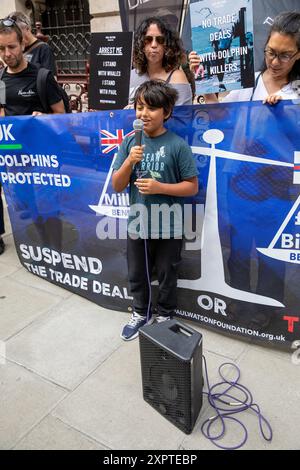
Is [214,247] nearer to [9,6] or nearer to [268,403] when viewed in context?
[268,403]

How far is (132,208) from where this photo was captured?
108 inches

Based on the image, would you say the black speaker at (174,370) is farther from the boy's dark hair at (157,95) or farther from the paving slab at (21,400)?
the boy's dark hair at (157,95)

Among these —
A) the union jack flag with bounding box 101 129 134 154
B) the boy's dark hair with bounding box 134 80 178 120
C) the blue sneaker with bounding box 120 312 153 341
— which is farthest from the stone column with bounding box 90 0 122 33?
the blue sneaker with bounding box 120 312 153 341

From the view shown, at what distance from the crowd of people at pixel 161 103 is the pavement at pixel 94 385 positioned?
0.35 m

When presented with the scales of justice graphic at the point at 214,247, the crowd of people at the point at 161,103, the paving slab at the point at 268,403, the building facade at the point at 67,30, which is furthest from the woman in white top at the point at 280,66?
the building facade at the point at 67,30

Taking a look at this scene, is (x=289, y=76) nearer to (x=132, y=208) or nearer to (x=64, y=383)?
(x=132, y=208)

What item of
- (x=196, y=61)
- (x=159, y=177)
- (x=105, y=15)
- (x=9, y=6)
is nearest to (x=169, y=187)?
(x=159, y=177)

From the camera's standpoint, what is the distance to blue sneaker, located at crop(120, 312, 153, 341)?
9.60 ft

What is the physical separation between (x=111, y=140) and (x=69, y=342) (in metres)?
1.49

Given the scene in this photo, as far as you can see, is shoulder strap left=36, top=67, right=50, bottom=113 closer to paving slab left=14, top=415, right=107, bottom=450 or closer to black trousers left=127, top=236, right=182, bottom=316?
black trousers left=127, top=236, right=182, bottom=316

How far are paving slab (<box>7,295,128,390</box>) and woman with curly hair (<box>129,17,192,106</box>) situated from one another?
1.72m

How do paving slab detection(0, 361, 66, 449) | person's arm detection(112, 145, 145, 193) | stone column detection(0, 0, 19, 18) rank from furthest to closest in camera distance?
stone column detection(0, 0, 19, 18) < person's arm detection(112, 145, 145, 193) < paving slab detection(0, 361, 66, 449)
